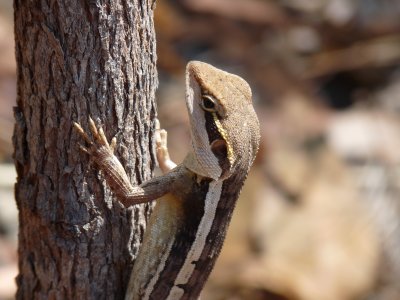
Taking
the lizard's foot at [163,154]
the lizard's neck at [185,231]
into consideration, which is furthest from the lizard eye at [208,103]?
the lizard's foot at [163,154]

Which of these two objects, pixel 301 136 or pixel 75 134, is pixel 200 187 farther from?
pixel 301 136

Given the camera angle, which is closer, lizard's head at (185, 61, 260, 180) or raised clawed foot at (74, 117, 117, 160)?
raised clawed foot at (74, 117, 117, 160)

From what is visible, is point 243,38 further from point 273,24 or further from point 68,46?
point 68,46

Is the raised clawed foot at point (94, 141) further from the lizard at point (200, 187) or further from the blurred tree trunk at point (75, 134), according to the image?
the lizard at point (200, 187)

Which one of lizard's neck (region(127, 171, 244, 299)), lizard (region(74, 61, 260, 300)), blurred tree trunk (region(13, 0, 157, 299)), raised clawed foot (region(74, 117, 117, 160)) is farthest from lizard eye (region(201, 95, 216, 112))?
raised clawed foot (region(74, 117, 117, 160))

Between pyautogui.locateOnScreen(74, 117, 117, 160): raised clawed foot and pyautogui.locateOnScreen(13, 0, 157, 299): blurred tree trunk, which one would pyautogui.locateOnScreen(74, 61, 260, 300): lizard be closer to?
pyautogui.locateOnScreen(13, 0, 157, 299): blurred tree trunk

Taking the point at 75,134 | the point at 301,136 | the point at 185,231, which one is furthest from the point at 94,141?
the point at 301,136

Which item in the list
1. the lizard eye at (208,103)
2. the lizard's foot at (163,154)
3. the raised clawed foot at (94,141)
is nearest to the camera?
the raised clawed foot at (94,141)
